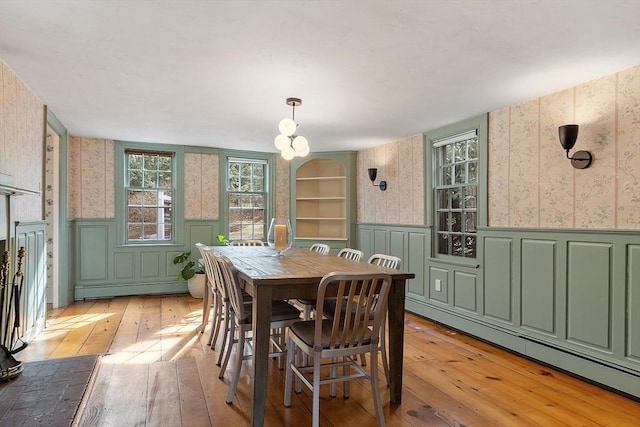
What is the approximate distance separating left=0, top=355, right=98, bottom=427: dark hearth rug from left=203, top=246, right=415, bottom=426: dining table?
1.10m

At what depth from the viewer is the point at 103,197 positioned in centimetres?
577

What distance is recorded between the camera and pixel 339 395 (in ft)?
8.98

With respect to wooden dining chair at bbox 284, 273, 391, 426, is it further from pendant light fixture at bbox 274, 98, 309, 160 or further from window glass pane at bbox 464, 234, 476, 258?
window glass pane at bbox 464, 234, 476, 258

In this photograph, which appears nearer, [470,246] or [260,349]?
[260,349]

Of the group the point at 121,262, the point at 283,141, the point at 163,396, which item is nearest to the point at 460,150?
the point at 283,141

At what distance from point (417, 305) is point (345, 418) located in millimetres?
2897

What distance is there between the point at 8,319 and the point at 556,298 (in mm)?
4343

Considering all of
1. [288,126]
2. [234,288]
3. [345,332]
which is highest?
[288,126]

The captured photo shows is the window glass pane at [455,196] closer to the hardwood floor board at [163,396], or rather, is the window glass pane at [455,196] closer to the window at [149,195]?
the hardwood floor board at [163,396]

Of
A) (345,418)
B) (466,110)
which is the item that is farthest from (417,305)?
(345,418)

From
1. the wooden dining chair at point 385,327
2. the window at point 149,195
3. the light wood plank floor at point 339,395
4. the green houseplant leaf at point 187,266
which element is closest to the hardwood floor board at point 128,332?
the light wood plank floor at point 339,395

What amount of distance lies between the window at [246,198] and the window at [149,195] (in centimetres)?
94

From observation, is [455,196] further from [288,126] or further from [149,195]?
[149,195]

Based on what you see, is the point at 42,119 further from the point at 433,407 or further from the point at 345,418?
the point at 433,407
